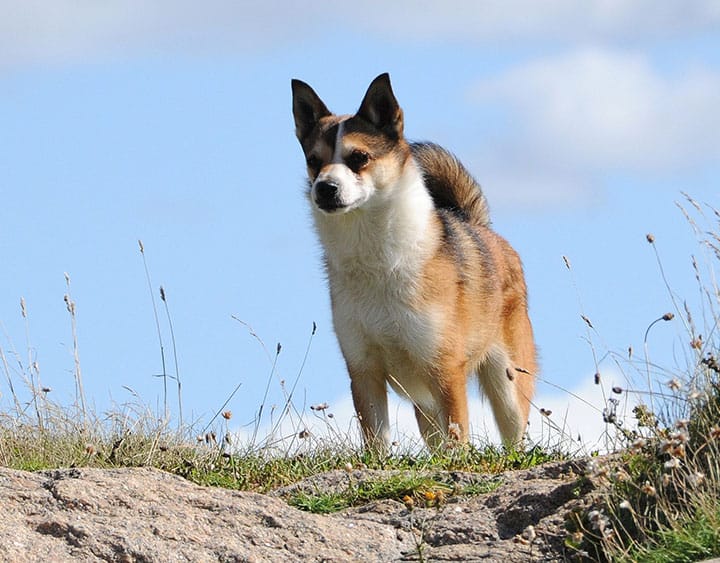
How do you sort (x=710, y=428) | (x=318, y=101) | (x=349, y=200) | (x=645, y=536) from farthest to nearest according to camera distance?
(x=318, y=101) → (x=349, y=200) → (x=710, y=428) → (x=645, y=536)

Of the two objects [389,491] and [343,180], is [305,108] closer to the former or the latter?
[343,180]

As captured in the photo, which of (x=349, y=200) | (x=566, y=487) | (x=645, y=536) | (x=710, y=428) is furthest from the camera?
(x=349, y=200)

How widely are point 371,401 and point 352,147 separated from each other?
1784mm

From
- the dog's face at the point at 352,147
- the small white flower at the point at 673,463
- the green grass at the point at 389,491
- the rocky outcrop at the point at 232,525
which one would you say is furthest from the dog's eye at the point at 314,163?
the small white flower at the point at 673,463

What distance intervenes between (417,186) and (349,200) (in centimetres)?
85

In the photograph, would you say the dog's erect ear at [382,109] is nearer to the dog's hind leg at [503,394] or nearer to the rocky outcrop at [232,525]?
the dog's hind leg at [503,394]

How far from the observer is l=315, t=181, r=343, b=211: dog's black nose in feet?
27.4

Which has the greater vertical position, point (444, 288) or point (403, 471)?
point (444, 288)

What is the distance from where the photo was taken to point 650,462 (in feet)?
17.9

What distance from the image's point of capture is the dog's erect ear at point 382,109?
8.88 m

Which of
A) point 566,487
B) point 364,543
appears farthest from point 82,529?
point 566,487

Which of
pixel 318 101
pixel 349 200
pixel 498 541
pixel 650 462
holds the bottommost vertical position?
pixel 498 541

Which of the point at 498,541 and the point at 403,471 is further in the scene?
the point at 403,471

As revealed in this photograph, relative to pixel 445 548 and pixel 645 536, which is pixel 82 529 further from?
pixel 645 536
